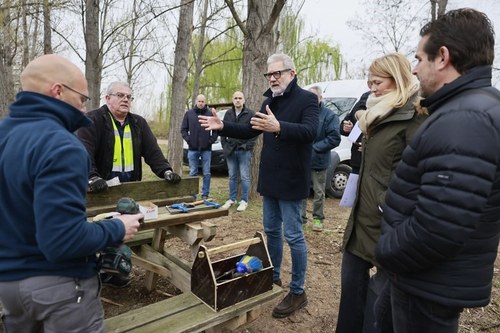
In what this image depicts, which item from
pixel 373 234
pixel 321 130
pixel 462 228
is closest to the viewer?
pixel 462 228

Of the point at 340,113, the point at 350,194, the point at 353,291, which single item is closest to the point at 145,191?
the point at 350,194

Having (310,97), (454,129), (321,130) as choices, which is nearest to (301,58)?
(321,130)

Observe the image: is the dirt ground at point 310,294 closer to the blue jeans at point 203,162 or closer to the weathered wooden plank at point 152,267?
the weathered wooden plank at point 152,267

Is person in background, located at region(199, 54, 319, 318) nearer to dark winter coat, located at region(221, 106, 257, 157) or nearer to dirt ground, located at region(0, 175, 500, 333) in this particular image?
dirt ground, located at region(0, 175, 500, 333)

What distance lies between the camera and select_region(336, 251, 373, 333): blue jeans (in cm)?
237

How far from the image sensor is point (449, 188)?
1.31m

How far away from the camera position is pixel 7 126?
1522 millimetres

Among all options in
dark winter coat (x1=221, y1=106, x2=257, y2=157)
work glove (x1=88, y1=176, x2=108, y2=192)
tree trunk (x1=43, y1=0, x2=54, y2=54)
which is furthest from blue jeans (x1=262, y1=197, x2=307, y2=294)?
tree trunk (x1=43, y1=0, x2=54, y2=54)

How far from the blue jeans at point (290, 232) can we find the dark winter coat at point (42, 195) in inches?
65.8

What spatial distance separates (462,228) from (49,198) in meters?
1.54

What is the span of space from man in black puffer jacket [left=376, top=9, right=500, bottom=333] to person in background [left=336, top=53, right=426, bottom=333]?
1.44 feet

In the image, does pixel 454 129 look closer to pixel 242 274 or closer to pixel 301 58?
pixel 242 274

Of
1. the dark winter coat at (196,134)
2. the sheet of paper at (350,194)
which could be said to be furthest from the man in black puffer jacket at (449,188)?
the dark winter coat at (196,134)

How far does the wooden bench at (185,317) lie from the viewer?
212cm
